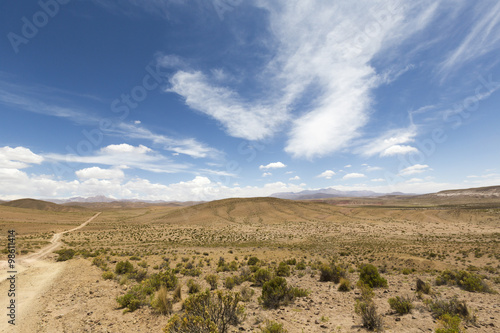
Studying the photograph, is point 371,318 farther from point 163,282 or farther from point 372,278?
point 163,282

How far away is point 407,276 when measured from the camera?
14.6 meters

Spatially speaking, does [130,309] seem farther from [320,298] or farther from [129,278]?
[320,298]

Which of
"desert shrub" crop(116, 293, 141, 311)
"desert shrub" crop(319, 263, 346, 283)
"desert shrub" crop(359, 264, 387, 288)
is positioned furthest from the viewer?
"desert shrub" crop(319, 263, 346, 283)

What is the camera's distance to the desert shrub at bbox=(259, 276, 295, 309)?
29.6 feet

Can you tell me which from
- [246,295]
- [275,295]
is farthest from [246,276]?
[275,295]

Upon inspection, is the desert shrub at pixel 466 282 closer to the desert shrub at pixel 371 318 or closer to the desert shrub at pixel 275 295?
the desert shrub at pixel 371 318

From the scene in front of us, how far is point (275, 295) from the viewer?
9.15 metres

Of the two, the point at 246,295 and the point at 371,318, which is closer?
the point at 371,318

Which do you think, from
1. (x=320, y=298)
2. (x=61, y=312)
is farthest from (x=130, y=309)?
(x=320, y=298)

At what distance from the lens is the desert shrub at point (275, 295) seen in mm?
9016

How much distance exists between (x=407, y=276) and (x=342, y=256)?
878 centimetres

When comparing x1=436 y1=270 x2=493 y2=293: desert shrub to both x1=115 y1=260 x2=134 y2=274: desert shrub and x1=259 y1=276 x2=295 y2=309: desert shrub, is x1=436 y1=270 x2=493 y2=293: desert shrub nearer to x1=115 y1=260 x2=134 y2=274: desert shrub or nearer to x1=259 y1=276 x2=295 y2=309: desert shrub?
x1=259 y1=276 x2=295 y2=309: desert shrub

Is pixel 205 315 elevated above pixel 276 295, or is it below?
above

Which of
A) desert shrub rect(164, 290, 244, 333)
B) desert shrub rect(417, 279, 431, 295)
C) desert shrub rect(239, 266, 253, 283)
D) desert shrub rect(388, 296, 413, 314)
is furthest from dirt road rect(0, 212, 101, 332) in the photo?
desert shrub rect(417, 279, 431, 295)
